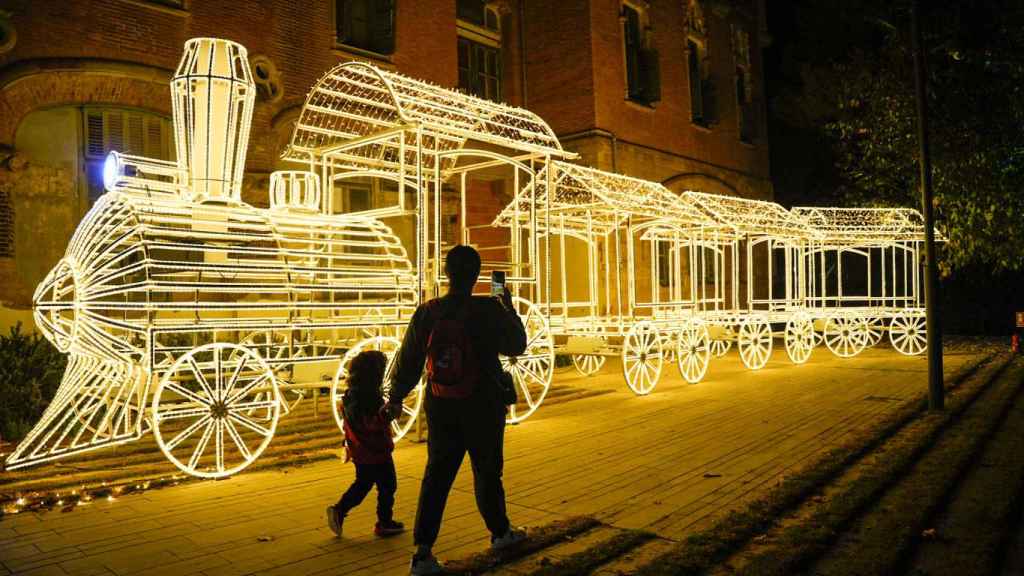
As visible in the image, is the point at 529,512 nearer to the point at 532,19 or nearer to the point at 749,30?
the point at 532,19

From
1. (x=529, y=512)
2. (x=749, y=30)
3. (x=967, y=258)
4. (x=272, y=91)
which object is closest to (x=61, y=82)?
(x=272, y=91)

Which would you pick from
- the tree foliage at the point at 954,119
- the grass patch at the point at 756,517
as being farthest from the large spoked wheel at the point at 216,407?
the tree foliage at the point at 954,119

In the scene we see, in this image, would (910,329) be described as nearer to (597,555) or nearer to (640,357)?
(640,357)

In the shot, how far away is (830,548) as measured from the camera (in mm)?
4523

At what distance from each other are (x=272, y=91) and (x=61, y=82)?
3.09 meters

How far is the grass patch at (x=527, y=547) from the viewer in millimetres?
4266

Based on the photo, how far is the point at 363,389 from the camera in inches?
198

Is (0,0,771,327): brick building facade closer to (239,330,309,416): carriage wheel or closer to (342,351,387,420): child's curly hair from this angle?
(239,330,309,416): carriage wheel

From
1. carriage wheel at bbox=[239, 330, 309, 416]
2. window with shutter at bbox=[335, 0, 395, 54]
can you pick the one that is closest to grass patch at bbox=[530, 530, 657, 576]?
carriage wheel at bbox=[239, 330, 309, 416]

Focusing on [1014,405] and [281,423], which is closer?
[281,423]

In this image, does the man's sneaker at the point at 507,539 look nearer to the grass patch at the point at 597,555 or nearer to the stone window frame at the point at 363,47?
the grass patch at the point at 597,555

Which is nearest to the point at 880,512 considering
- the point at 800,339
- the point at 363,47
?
the point at 800,339

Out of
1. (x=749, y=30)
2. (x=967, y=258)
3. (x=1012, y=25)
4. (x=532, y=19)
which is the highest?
(x=749, y=30)

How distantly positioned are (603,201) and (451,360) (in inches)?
293
